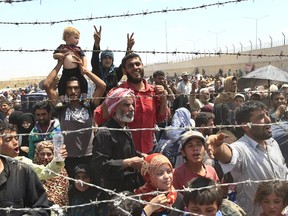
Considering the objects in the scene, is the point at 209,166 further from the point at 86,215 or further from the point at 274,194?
the point at 86,215

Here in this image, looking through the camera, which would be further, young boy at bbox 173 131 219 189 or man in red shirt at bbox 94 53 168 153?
man in red shirt at bbox 94 53 168 153

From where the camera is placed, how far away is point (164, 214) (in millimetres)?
3090

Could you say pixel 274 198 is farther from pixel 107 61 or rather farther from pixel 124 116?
pixel 107 61

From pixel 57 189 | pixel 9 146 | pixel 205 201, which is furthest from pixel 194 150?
pixel 9 146

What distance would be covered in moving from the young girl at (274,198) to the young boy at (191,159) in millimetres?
552

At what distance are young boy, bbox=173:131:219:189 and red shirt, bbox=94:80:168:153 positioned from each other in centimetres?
63

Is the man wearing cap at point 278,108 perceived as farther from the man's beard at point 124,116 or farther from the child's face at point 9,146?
the child's face at point 9,146

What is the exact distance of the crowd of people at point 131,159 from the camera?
2760 millimetres

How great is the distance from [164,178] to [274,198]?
72 centimetres

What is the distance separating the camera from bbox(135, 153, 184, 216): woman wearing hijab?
3039mm

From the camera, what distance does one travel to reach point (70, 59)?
4.50 m

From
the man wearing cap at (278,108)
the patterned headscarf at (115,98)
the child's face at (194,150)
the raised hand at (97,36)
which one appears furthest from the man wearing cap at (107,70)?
the child's face at (194,150)

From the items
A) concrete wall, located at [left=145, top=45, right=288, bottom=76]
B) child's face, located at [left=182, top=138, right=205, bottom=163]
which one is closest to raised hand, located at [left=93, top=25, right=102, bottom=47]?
child's face, located at [left=182, top=138, right=205, bottom=163]

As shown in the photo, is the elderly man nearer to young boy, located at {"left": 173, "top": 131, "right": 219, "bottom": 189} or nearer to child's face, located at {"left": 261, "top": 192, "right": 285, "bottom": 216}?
young boy, located at {"left": 173, "top": 131, "right": 219, "bottom": 189}
